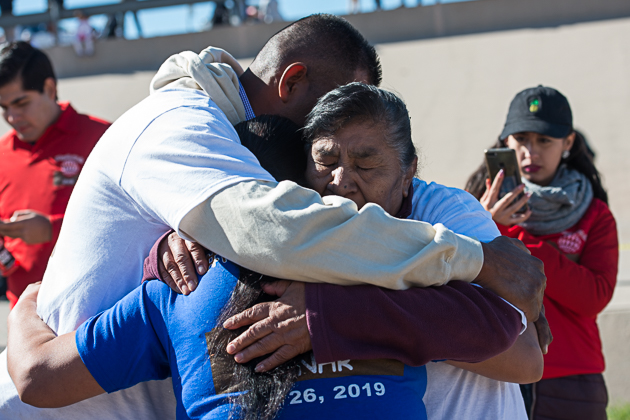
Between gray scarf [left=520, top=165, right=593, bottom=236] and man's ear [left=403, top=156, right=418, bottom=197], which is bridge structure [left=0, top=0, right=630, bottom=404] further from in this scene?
man's ear [left=403, top=156, right=418, bottom=197]

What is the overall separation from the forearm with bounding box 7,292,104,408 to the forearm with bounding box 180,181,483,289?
1.49 feet

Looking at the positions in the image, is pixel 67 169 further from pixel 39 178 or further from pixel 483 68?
pixel 483 68

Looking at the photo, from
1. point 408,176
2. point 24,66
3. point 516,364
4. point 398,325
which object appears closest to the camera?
point 398,325

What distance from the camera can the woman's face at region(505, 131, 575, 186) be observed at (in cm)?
327

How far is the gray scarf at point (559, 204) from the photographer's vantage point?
122 inches

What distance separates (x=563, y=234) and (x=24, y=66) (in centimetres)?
332

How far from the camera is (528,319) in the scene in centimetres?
170

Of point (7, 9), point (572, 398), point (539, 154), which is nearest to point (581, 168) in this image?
point (539, 154)

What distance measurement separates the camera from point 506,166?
3.11 metres

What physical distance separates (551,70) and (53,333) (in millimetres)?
13216

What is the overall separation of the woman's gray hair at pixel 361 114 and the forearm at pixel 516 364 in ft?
2.14

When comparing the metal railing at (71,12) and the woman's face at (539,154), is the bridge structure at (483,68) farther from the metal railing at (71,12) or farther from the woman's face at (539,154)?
the woman's face at (539,154)

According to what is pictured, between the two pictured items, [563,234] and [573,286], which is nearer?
[573,286]

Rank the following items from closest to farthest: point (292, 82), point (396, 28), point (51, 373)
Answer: point (51, 373) → point (292, 82) → point (396, 28)
